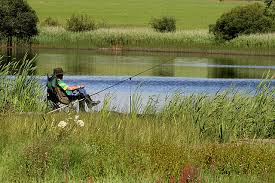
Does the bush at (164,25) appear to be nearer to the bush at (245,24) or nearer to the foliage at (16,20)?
the bush at (245,24)

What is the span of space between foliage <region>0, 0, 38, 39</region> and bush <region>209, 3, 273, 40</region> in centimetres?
1480

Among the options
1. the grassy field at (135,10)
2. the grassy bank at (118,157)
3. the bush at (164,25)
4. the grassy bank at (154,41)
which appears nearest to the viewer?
the grassy bank at (118,157)

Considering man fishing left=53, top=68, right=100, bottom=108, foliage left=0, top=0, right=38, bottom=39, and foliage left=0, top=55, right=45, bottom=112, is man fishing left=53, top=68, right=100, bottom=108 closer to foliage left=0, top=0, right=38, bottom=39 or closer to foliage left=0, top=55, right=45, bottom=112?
foliage left=0, top=55, right=45, bottom=112

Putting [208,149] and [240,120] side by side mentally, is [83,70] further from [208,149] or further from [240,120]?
[208,149]

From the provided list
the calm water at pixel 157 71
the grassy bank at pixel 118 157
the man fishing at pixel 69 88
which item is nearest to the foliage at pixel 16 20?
the calm water at pixel 157 71

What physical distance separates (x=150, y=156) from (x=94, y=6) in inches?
3609

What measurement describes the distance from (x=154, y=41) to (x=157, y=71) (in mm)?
16821

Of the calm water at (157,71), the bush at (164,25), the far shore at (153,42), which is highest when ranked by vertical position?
the bush at (164,25)

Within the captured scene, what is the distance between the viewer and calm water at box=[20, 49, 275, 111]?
32.2m

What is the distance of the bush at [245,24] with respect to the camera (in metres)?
65.3

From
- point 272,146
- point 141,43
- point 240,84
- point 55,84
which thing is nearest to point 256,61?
Answer: point 141,43

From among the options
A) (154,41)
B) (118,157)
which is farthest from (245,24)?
(118,157)

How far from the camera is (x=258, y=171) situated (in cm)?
1116

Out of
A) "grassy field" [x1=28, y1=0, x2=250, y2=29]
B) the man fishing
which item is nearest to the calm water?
the man fishing
